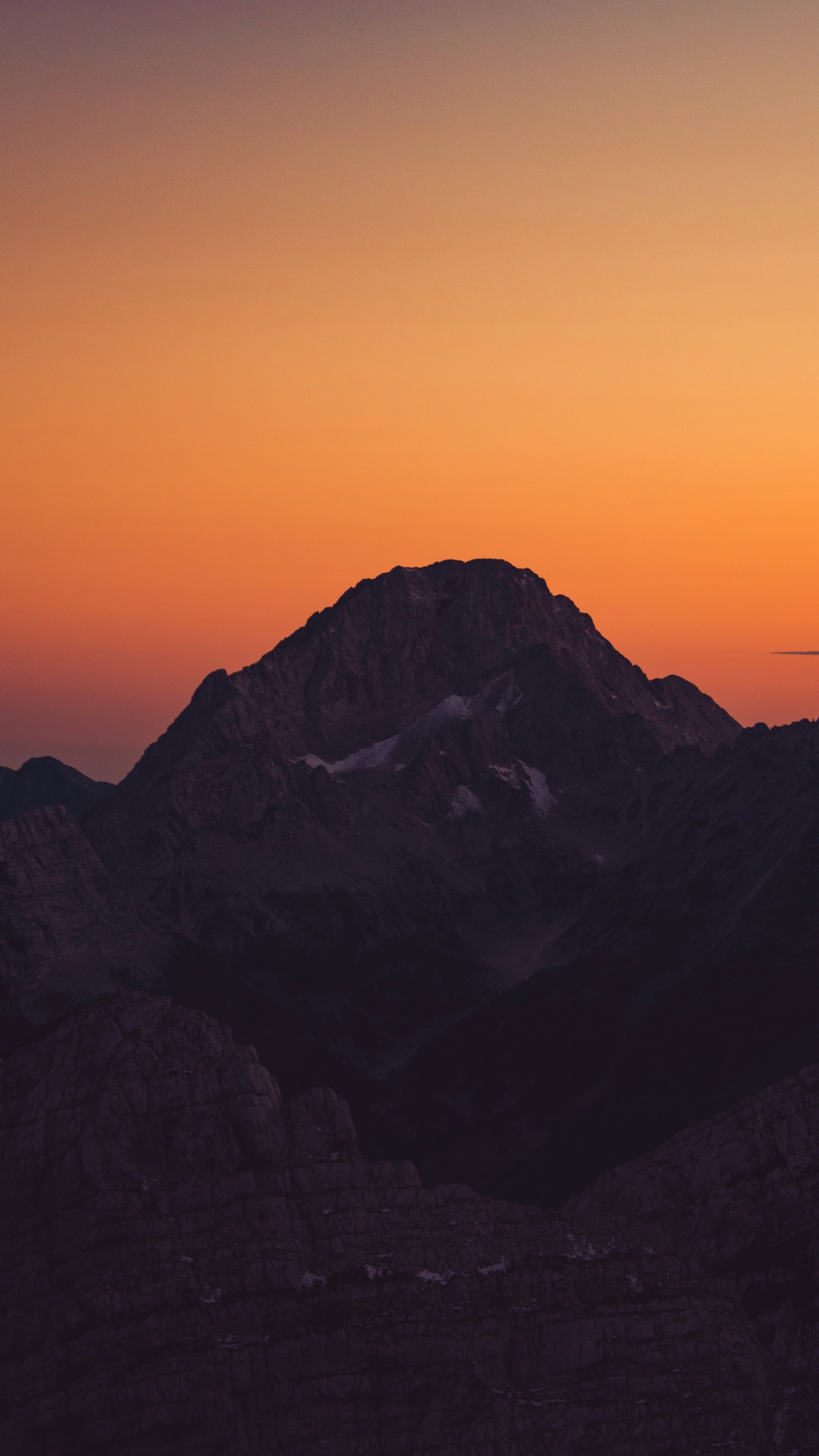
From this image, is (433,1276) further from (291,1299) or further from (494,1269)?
(291,1299)

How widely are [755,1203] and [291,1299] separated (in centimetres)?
5450

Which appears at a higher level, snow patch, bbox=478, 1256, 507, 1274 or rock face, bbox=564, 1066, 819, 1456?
rock face, bbox=564, 1066, 819, 1456

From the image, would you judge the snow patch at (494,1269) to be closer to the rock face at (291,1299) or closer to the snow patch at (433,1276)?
the rock face at (291,1299)

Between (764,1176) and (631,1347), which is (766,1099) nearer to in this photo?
(764,1176)

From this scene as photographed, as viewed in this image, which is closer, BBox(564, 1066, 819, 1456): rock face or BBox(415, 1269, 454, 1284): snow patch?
BBox(415, 1269, 454, 1284): snow patch

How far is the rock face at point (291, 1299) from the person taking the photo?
137875mm

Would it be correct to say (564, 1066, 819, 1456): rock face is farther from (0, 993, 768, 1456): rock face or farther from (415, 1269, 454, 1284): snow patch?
(415, 1269, 454, 1284): snow patch

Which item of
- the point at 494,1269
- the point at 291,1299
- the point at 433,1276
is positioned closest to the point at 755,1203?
the point at 494,1269

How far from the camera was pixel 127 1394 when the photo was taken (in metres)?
136

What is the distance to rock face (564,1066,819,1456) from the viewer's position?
Result: 16325 centimetres

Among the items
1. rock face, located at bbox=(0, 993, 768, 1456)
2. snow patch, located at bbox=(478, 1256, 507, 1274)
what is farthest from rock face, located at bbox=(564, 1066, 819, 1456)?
snow patch, located at bbox=(478, 1256, 507, 1274)

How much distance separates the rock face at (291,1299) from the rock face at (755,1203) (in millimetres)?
5888

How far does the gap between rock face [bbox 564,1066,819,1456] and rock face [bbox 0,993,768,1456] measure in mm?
5888

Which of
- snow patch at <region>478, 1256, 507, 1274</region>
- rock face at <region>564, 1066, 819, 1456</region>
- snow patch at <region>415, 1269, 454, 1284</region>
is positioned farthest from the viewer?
rock face at <region>564, 1066, 819, 1456</region>
